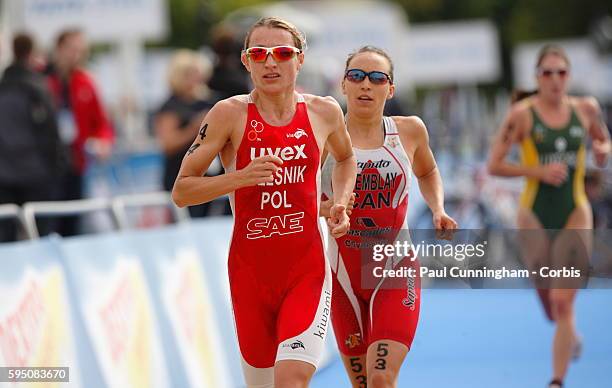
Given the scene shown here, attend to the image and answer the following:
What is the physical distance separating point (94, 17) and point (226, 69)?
6906 millimetres

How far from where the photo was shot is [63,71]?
44.2ft

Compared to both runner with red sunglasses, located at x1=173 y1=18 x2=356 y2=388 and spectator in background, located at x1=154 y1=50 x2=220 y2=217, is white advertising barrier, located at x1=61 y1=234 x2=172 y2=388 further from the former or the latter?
spectator in background, located at x1=154 y1=50 x2=220 y2=217

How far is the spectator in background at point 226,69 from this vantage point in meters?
12.2

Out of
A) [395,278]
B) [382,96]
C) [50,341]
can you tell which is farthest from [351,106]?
[50,341]

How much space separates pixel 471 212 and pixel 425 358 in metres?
8.76

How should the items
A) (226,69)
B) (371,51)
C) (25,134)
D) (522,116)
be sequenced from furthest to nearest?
(226,69) < (25,134) < (522,116) < (371,51)

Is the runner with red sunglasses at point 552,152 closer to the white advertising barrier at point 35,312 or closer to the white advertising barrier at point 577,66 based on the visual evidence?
the white advertising barrier at point 35,312

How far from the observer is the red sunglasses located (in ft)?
20.9

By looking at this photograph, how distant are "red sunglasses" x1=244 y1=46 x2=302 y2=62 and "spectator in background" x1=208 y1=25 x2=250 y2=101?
5712 mm

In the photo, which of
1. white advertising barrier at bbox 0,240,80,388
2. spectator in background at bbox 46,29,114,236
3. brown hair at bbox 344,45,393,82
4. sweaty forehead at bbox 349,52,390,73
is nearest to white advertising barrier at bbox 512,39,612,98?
spectator in background at bbox 46,29,114,236

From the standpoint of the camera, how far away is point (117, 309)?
8.41 m

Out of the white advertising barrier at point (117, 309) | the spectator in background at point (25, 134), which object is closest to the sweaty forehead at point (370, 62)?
the white advertising barrier at point (117, 309)

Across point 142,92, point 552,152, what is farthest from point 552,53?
point 142,92

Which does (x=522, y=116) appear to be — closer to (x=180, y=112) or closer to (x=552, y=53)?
(x=552, y=53)
